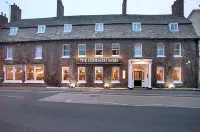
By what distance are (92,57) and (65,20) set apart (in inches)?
338

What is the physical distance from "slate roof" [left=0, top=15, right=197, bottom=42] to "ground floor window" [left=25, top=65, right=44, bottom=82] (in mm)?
4196

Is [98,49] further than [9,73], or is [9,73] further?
[9,73]

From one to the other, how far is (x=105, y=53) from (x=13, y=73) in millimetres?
14589

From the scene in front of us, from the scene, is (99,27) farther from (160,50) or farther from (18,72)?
(18,72)

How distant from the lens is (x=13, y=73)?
3250 centimetres

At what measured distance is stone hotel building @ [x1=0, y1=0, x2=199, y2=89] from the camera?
96.7 feet

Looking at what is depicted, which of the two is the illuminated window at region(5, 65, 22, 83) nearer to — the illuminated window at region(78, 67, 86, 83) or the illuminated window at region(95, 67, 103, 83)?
the illuminated window at region(78, 67, 86, 83)

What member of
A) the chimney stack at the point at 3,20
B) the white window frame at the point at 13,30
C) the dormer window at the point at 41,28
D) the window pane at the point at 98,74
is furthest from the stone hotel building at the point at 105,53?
the chimney stack at the point at 3,20

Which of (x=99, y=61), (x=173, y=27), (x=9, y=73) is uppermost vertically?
(x=173, y=27)

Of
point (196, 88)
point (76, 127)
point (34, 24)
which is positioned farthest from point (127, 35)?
point (76, 127)

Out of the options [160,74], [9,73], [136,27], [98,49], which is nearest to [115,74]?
[98,49]

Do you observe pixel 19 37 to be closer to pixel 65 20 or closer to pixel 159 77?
pixel 65 20

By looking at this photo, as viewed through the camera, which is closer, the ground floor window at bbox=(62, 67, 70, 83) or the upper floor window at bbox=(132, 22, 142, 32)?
the upper floor window at bbox=(132, 22, 142, 32)

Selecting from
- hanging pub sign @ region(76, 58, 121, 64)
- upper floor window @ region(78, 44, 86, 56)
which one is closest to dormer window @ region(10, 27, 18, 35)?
upper floor window @ region(78, 44, 86, 56)
